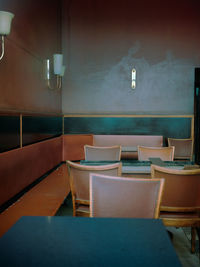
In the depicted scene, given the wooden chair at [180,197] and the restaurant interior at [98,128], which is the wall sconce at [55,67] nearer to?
the restaurant interior at [98,128]

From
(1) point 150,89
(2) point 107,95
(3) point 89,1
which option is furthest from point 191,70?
(3) point 89,1

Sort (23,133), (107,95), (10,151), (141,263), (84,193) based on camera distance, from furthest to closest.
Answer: (107,95), (23,133), (10,151), (84,193), (141,263)

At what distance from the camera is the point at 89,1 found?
6301mm

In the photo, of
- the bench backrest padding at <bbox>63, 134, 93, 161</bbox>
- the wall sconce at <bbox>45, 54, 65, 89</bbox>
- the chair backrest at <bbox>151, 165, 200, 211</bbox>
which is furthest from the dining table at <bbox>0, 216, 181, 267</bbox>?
the bench backrest padding at <bbox>63, 134, 93, 161</bbox>

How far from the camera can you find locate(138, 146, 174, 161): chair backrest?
335cm

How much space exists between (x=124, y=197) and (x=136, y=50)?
5.40 metres

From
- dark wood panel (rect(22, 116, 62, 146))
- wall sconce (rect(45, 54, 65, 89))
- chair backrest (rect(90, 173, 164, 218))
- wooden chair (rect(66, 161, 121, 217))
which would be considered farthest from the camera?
wall sconce (rect(45, 54, 65, 89))

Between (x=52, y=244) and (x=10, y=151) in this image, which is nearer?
(x=52, y=244)

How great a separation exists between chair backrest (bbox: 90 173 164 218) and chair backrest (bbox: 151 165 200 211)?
43 cm

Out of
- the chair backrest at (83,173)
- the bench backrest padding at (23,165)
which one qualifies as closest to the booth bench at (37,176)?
the bench backrest padding at (23,165)

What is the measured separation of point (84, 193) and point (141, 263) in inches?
54.3

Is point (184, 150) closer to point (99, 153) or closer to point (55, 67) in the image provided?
point (99, 153)

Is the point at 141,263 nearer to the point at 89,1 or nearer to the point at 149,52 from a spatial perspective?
the point at 149,52

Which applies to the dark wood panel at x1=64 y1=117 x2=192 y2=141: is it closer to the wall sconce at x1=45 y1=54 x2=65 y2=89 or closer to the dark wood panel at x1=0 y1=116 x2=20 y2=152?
the wall sconce at x1=45 y1=54 x2=65 y2=89
